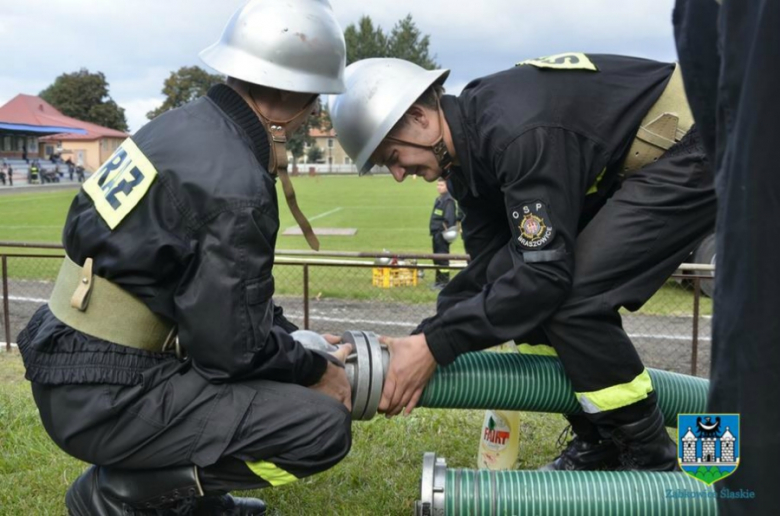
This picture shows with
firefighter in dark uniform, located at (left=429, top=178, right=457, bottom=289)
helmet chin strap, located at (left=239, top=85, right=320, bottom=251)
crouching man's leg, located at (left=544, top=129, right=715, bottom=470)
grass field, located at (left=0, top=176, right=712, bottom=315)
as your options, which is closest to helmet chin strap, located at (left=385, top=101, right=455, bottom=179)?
helmet chin strap, located at (left=239, top=85, right=320, bottom=251)

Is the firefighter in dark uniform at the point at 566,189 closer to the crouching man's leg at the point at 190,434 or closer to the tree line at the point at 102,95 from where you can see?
the crouching man's leg at the point at 190,434

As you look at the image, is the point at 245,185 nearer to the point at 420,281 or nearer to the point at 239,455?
the point at 239,455

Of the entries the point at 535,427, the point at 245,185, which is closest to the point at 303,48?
the point at 245,185

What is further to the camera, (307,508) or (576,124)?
(307,508)

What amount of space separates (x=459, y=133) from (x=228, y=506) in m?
1.90

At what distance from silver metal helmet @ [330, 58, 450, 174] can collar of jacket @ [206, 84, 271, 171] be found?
0.57 metres

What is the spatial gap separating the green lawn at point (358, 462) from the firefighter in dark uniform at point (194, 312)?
2.40 ft

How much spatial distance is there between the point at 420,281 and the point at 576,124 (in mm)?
9561

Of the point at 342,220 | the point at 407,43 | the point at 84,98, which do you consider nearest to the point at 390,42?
the point at 407,43

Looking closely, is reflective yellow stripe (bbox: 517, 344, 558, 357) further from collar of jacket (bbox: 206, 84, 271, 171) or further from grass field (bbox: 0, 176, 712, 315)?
grass field (bbox: 0, 176, 712, 315)

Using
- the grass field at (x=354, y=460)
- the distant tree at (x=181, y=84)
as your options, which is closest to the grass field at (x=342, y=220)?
the grass field at (x=354, y=460)

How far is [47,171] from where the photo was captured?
5834 cm

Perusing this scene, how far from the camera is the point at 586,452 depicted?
3.67 m

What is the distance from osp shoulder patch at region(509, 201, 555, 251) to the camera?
2.85m
